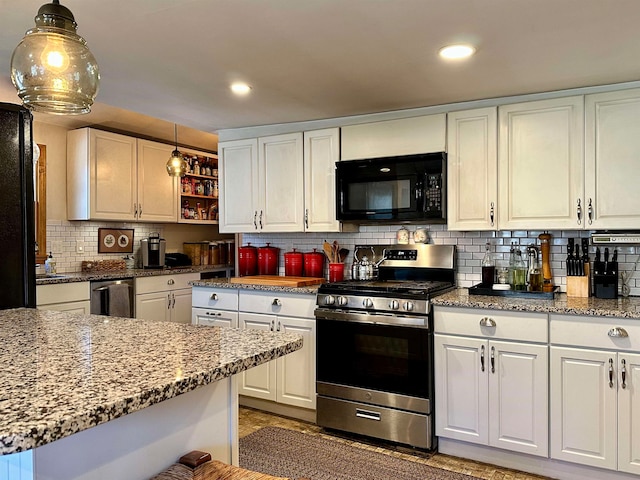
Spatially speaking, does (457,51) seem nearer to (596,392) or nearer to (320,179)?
(320,179)

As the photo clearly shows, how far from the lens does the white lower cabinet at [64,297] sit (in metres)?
3.78

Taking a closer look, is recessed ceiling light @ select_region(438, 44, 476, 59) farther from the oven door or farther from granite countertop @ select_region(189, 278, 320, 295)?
granite countertop @ select_region(189, 278, 320, 295)

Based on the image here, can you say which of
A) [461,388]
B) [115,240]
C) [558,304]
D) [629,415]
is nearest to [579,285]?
[558,304]

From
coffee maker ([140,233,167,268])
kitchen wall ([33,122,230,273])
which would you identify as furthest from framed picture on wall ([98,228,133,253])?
coffee maker ([140,233,167,268])

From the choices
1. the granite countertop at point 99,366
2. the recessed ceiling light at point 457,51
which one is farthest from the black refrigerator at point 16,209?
the recessed ceiling light at point 457,51

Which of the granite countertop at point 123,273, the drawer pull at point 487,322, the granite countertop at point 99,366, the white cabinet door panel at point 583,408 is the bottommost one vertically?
the white cabinet door panel at point 583,408

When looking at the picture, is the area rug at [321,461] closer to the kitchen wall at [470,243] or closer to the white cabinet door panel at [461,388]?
the white cabinet door panel at [461,388]

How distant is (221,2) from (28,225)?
143cm

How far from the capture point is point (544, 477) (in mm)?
2613

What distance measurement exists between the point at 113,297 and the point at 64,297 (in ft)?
1.44

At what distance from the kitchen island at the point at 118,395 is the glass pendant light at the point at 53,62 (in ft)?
2.30

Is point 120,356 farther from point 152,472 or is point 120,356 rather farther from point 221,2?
point 221,2

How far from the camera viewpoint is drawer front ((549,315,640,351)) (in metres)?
2.36

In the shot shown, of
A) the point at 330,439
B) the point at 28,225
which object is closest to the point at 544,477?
the point at 330,439
